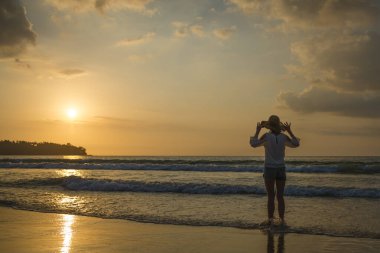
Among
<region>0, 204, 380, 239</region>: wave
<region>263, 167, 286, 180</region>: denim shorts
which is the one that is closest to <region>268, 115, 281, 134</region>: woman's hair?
<region>263, 167, 286, 180</region>: denim shorts

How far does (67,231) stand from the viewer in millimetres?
6938

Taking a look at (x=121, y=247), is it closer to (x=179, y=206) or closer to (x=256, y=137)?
(x=256, y=137)

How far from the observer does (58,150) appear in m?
143

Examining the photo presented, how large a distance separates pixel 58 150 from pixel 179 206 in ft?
460

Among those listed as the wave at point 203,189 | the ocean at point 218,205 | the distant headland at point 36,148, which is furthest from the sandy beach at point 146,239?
the distant headland at point 36,148

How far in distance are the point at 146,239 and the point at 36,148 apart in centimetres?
13864

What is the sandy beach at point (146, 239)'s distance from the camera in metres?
5.70

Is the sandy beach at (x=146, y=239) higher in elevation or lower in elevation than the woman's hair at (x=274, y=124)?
lower

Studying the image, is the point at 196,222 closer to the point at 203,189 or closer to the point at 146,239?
the point at 146,239

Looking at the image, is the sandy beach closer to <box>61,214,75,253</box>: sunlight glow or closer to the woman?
<box>61,214,75,253</box>: sunlight glow

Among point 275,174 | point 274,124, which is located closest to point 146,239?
point 275,174

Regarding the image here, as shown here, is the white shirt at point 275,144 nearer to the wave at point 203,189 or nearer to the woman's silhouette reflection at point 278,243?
the woman's silhouette reflection at point 278,243

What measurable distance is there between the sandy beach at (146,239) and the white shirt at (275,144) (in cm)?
131

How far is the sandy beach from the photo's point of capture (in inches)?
224
